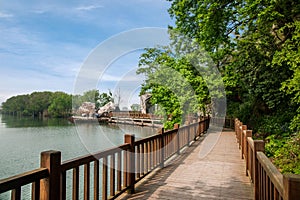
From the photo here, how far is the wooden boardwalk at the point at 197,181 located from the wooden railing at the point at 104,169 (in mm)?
204

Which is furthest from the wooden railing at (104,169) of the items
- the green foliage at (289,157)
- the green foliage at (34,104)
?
the green foliage at (34,104)

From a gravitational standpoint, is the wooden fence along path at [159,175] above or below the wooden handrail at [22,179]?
below

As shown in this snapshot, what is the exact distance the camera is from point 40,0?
14.0 m

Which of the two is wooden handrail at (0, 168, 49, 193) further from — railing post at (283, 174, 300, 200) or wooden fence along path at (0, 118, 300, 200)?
railing post at (283, 174, 300, 200)

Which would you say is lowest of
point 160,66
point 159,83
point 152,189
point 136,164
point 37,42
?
point 152,189

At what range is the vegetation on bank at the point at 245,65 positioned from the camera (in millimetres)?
6770

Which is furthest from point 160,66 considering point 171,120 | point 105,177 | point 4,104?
point 4,104

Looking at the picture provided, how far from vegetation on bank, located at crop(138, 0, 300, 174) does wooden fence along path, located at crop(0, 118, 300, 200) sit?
207 centimetres

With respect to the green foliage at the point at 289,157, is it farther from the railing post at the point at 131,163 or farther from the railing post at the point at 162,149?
the railing post at the point at 131,163

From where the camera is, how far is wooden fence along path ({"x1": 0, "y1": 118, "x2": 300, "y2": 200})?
179 cm

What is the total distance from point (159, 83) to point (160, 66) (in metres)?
1.71

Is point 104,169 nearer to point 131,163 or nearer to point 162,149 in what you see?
point 131,163

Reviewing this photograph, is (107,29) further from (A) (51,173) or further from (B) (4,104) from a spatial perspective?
(B) (4,104)

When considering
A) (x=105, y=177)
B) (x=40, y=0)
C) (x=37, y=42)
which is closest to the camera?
(x=105, y=177)
